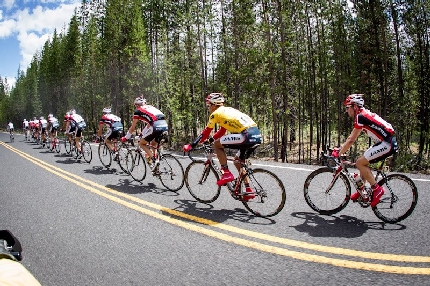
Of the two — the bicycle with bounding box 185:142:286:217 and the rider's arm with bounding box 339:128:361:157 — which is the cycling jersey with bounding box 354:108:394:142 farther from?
the bicycle with bounding box 185:142:286:217

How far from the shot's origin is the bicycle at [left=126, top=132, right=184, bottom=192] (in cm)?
723

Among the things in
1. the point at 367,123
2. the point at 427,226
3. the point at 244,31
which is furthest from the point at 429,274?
the point at 244,31

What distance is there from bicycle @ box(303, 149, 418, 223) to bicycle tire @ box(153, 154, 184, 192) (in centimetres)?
315

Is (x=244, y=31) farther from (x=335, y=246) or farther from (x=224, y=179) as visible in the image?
(x=335, y=246)

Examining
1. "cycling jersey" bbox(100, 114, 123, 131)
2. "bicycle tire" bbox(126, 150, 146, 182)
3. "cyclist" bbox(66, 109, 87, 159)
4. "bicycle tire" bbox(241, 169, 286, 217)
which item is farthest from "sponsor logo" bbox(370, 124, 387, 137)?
"cyclist" bbox(66, 109, 87, 159)

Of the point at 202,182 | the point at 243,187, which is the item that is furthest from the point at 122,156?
the point at 243,187

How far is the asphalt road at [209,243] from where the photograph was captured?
322 centimetres

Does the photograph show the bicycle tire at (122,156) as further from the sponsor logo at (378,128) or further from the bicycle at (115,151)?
the sponsor logo at (378,128)

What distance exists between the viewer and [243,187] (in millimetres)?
5508

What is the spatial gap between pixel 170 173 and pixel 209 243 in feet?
11.6

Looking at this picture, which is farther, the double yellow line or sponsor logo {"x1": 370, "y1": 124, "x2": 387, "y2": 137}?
sponsor logo {"x1": 370, "y1": 124, "x2": 387, "y2": 137}

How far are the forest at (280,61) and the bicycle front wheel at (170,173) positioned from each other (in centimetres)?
1459

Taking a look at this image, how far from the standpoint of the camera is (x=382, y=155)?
15.7 feet

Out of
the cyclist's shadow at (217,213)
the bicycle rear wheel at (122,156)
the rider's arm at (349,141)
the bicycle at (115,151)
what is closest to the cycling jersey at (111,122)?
the bicycle at (115,151)
